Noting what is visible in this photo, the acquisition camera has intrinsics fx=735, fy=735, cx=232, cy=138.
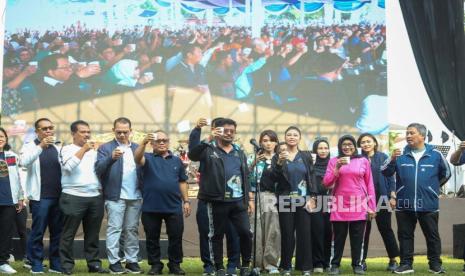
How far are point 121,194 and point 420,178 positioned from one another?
9.88 feet

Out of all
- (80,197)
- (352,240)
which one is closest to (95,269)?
(80,197)

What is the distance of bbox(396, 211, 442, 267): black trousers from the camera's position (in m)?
7.36

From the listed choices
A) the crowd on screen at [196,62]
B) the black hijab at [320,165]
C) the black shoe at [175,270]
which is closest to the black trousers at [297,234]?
the black hijab at [320,165]

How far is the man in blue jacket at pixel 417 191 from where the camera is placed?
7.38 metres

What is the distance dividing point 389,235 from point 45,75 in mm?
8301

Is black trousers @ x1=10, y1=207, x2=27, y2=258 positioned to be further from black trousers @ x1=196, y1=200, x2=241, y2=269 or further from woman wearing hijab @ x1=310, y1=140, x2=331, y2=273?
woman wearing hijab @ x1=310, y1=140, x2=331, y2=273

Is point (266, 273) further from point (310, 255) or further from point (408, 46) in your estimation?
point (408, 46)

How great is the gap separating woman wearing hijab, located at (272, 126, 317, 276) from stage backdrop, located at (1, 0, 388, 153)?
6727 millimetres

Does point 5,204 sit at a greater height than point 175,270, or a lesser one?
greater

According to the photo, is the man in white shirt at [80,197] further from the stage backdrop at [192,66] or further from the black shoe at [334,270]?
the stage backdrop at [192,66]

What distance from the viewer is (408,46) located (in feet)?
44.1

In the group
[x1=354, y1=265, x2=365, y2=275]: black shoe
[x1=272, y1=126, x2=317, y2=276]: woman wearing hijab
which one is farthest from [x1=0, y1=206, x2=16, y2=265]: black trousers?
[x1=354, y1=265, x2=365, y2=275]: black shoe

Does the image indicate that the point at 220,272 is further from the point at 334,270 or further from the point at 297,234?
the point at 334,270

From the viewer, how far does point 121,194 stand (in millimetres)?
7293
